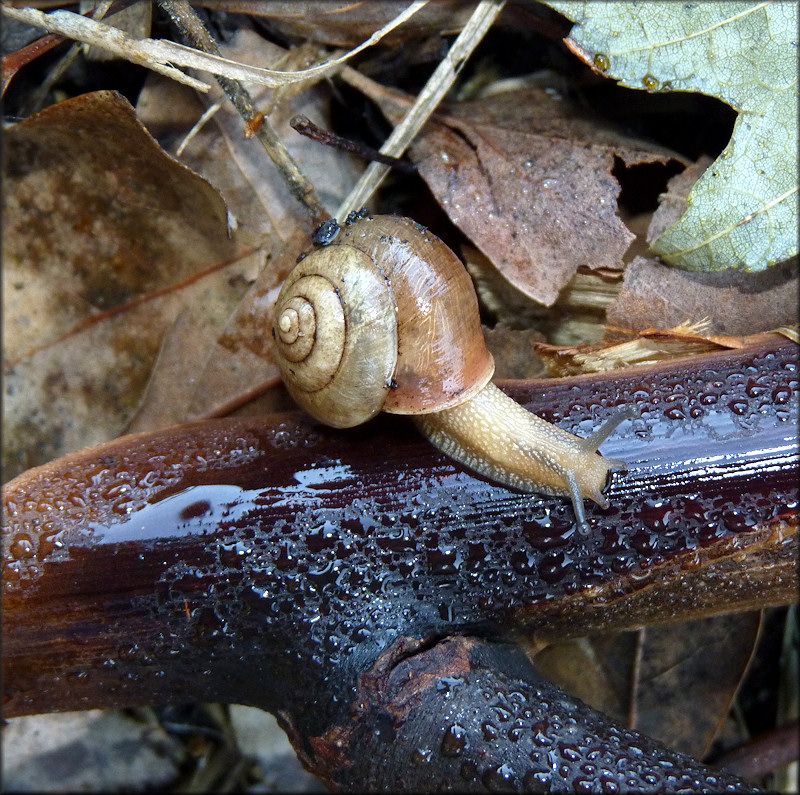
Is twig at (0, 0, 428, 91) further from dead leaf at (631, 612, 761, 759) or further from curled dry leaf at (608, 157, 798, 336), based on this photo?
dead leaf at (631, 612, 761, 759)

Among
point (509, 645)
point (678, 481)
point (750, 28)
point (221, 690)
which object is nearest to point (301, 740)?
point (221, 690)

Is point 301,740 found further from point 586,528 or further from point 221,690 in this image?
point 586,528

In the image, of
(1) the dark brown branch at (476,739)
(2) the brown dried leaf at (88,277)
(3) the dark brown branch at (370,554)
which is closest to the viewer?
(1) the dark brown branch at (476,739)

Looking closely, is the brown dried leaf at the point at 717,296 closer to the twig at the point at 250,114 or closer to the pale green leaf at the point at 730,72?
the pale green leaf at the point at 730,72

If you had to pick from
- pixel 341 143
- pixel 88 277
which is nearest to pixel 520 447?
pixel 341 143

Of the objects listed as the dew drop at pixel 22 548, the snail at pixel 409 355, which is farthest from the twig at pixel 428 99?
the dew drop at pixel 22 548

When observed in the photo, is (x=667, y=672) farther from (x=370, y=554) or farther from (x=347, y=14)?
(x=347, y=14)

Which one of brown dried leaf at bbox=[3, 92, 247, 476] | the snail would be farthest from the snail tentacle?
brown dried leaf at bbox=[3, 92, 247, 476]
